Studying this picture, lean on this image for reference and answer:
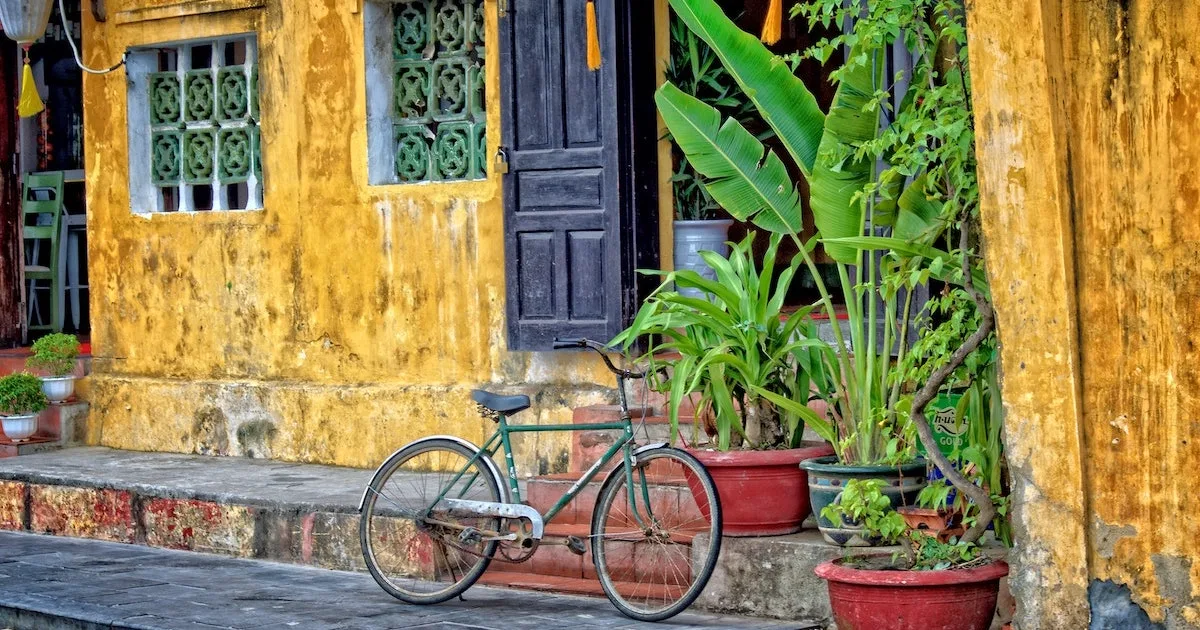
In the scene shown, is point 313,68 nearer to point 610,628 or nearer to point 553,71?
point 553,71

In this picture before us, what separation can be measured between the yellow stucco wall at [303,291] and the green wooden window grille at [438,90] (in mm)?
211

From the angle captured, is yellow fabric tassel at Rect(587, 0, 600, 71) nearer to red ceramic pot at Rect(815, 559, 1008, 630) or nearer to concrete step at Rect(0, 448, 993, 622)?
concrete step at Rect(0, 448, 993, 622)

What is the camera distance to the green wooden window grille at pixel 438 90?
9.82 meters

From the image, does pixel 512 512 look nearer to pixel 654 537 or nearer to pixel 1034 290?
pixel 654 537

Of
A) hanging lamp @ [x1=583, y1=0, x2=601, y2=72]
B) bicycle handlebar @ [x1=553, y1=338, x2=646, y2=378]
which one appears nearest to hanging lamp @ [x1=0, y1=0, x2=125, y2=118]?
hanging lamp @ [x1=583, y1=0, x2=601, y2=72]

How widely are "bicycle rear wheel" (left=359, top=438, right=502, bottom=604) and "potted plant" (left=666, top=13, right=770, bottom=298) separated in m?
2.05

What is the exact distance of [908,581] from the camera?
5.93 m

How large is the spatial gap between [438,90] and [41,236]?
4.54 meters

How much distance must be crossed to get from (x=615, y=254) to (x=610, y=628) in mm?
2617

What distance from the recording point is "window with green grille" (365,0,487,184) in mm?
9828

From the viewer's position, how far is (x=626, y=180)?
29.6 ft

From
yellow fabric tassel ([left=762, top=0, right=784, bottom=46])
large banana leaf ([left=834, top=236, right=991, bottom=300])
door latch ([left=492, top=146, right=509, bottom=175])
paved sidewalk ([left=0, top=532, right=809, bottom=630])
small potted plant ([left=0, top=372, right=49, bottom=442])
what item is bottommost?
paved sidewalk ([left=0, top=532, right=809, bottom=630])

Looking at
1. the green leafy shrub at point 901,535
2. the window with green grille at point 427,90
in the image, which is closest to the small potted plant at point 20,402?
the window with green grille at point 427,90

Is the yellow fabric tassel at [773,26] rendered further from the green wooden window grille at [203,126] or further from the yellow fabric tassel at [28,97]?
the yellow fabric tassel at [28,97]
